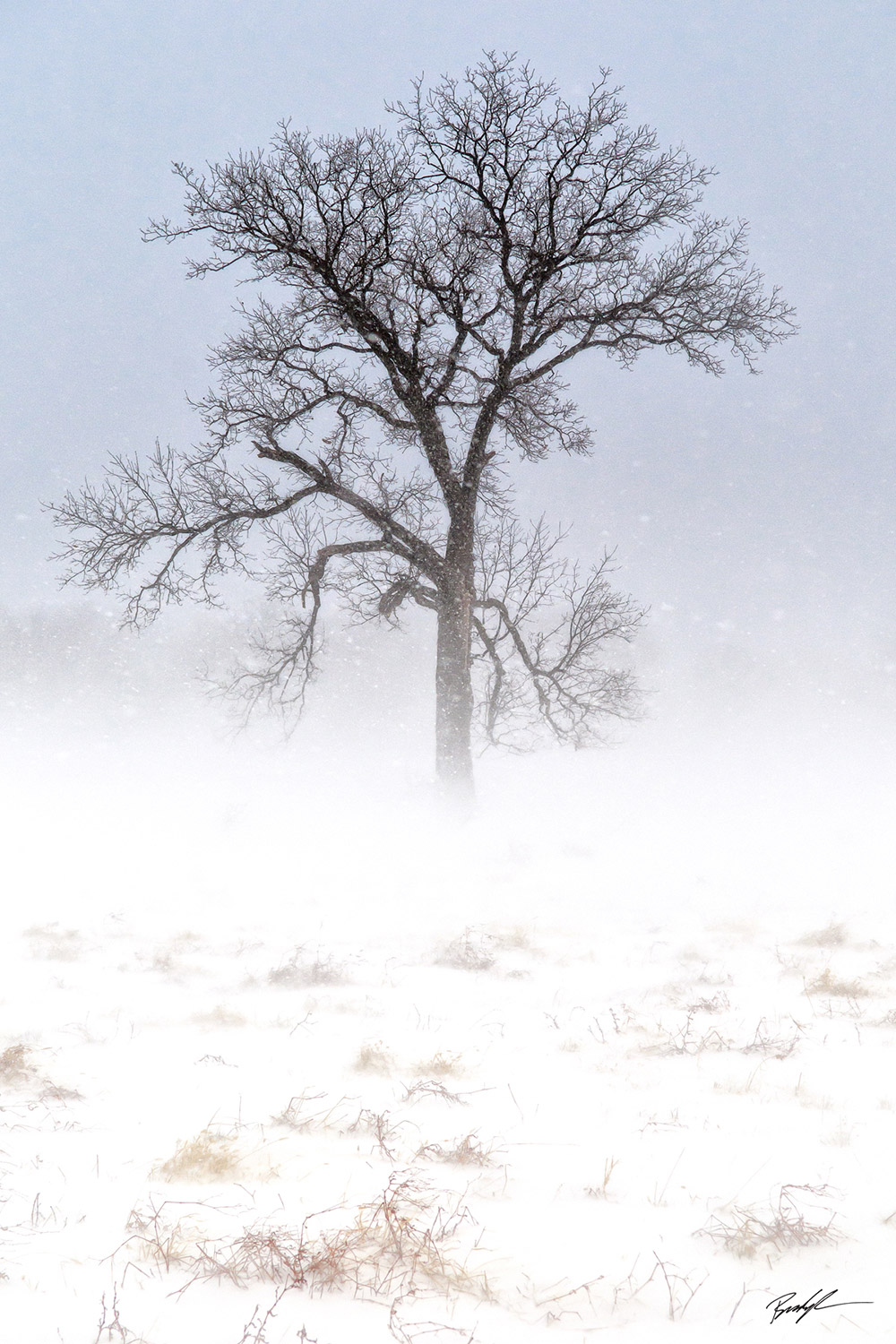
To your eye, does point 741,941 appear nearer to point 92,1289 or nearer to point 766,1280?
point 766,1280

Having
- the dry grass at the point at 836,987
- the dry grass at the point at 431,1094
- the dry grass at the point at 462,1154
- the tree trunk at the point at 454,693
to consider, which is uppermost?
the tree trunk at the point at 454,693

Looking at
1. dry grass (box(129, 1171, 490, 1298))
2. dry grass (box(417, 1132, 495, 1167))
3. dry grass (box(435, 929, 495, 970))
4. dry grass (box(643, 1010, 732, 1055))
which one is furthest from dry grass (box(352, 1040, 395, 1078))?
dry grass (box(435, 929, 495, 970))

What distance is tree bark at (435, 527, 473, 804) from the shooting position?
14836 millimetres

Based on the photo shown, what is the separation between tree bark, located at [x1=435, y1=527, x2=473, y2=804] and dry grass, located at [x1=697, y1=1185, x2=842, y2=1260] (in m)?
11.9

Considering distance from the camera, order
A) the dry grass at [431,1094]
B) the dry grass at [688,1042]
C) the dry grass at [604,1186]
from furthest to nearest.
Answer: the dry grass at [688,1042] → the dry grass at [431,1094] → the dry grass at [604,1186]

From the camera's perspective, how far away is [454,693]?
14.9 m

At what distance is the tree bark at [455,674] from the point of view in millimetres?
14836

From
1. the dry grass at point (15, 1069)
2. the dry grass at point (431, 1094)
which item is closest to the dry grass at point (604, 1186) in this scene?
the dry grass at point (431, 1094)

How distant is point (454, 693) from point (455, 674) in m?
0.37

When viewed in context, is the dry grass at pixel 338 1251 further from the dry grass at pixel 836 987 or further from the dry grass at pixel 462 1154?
the dry grass at pixel 836 987

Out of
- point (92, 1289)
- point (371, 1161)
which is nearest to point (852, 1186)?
point (371, 1161)

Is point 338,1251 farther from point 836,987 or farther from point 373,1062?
point 836,987
